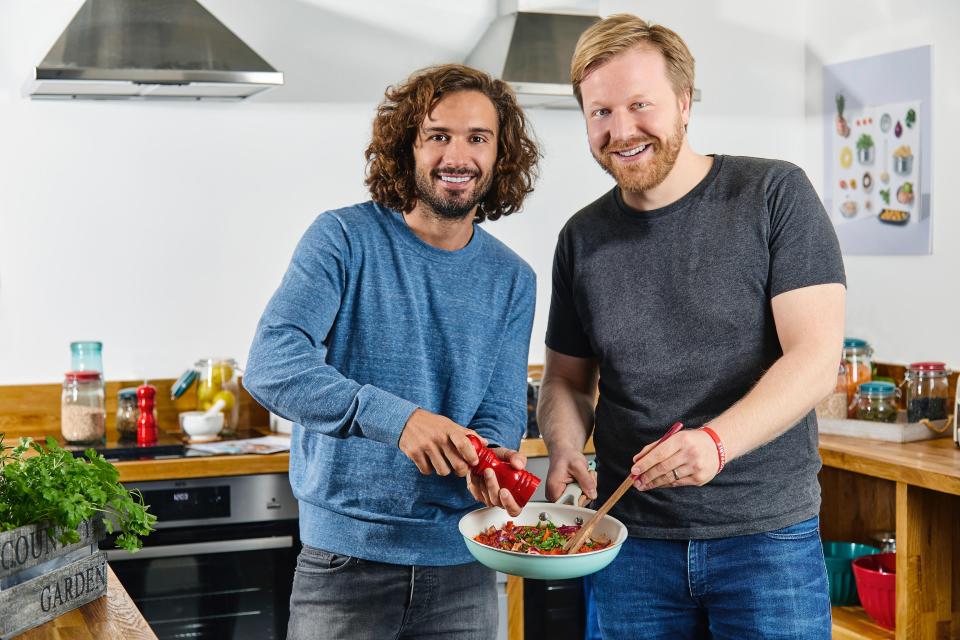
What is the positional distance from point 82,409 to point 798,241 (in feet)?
7.10

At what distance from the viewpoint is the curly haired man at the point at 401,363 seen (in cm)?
174

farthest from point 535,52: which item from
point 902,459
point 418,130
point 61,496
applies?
point 61,496

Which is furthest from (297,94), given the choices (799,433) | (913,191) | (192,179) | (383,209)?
(799,433)

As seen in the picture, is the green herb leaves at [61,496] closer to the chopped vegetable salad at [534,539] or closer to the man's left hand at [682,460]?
the chopped vegetable salad at [534,539]

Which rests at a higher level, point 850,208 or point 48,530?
point 850,208

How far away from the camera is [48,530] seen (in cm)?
144

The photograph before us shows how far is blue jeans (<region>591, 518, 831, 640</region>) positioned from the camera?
167cm

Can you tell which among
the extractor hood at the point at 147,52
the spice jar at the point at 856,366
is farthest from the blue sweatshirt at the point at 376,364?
the spice jar at the point at 856,366

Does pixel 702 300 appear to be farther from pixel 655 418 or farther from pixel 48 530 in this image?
pixel 48 530

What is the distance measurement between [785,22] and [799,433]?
2561 millimetres

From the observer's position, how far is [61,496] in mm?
1436

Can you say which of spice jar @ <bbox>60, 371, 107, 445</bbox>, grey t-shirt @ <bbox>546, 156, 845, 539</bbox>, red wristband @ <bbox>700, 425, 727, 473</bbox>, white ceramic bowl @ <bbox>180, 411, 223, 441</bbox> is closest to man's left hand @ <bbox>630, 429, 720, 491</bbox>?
red wristband @ <bbox>700, 425, 727, 473</bbox>

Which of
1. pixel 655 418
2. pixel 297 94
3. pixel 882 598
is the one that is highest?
pixel 297 94

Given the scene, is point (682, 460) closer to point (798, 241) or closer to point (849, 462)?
point (798, 241)
